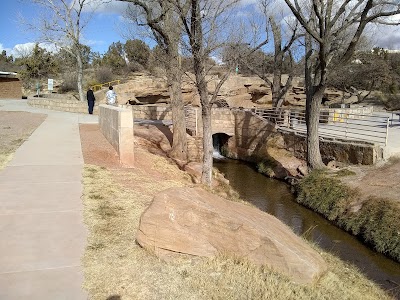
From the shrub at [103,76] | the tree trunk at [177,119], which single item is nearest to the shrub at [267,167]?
the tree trunk at [177,119]

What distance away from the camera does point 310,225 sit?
12.9m

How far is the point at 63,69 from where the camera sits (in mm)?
43969

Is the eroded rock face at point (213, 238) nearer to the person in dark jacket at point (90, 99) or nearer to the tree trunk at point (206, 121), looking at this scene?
the tree trunk at point (206, 121)

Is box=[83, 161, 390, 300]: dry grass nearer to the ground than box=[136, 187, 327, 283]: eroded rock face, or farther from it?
nearer to the ground

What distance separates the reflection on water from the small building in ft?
74.8

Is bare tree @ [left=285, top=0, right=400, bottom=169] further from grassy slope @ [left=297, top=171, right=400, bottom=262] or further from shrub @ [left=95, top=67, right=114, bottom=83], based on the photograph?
shrub @ [left=95, top=67, right=114, bottom=83]

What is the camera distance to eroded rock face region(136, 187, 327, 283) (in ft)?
15.7

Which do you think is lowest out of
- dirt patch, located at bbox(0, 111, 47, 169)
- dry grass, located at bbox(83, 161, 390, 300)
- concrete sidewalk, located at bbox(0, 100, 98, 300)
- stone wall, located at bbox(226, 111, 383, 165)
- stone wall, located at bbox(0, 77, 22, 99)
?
stone wall, located at bbox(226, 111, 383, 165)

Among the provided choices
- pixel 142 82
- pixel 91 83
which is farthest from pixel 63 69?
pixel 142 82

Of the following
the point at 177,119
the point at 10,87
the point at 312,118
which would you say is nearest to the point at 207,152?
the point at 177,119

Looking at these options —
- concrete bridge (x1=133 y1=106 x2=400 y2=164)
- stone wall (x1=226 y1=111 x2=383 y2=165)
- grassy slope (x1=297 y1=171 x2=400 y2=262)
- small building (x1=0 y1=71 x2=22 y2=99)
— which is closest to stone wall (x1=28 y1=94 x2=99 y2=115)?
concrete bridge (x1=133 y1=106 x2=400 y2=164)

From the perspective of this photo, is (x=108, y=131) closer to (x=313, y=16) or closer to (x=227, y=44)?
(x=227, y=44)

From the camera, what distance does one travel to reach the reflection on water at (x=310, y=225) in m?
9.49

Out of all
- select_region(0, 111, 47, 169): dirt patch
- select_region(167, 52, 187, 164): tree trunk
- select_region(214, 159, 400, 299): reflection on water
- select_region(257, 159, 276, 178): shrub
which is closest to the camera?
select_region(214, 159, 400, 299): reflection on water
